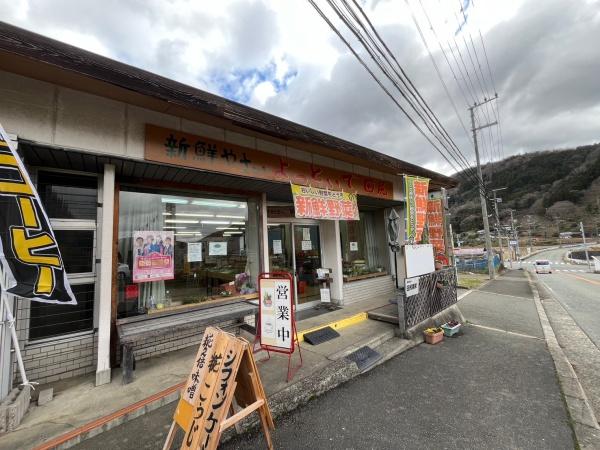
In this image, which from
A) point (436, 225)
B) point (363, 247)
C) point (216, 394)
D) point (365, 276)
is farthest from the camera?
→ point (363, 247)

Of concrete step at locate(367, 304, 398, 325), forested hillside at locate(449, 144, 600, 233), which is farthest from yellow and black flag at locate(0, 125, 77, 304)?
forested hillside at locate(449, 144, 600, 233)

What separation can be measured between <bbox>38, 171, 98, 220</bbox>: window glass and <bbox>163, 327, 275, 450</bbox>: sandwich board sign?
325 cm

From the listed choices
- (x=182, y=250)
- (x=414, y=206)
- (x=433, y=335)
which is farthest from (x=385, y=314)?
(x=182, y=250)

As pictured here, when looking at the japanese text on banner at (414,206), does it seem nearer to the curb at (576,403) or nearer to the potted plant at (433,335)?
the potted plant at (433,335)

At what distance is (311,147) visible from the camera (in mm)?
5961

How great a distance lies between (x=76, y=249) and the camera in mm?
4078

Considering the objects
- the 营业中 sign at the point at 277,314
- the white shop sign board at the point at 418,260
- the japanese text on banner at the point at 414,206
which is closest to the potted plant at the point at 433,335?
the white shop sign board at the point at 418,260

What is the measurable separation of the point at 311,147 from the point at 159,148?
319 cm

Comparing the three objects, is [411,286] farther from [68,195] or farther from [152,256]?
[68,195]

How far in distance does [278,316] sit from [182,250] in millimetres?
2594

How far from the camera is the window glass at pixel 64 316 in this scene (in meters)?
3.75

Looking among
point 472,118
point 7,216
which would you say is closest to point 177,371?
point 7,216

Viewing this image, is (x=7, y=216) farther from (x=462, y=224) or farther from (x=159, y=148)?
(x=462, y=224)

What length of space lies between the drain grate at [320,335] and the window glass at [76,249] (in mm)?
4053
